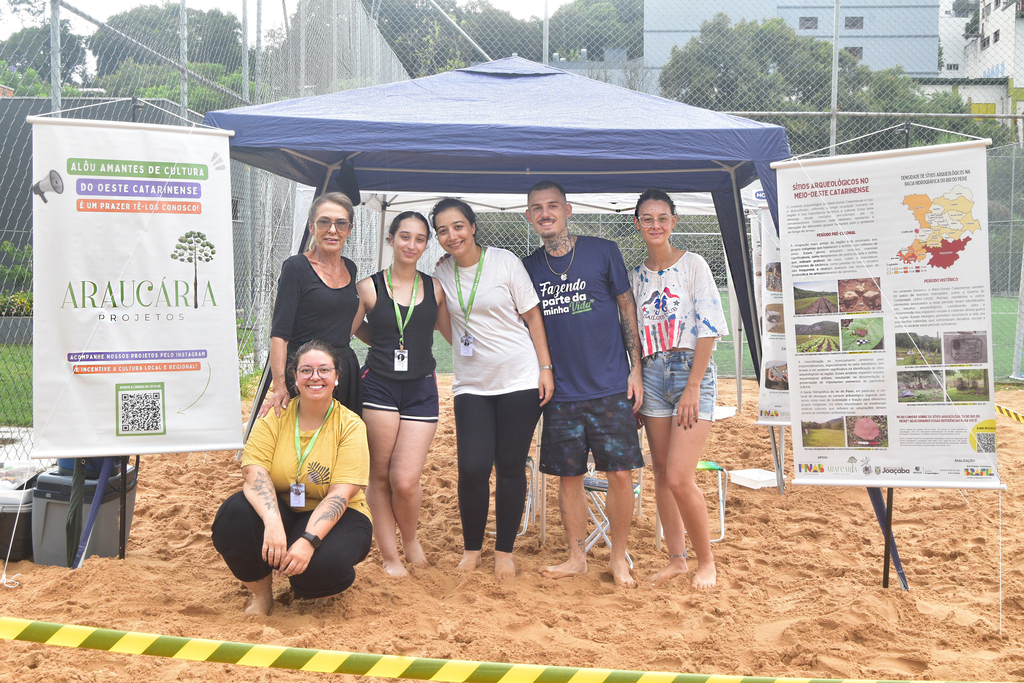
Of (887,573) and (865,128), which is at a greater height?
(865,128)

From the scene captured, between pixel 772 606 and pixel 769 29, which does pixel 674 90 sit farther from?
pixel 772 606

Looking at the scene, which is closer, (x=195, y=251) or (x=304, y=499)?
(x=304, y=499)

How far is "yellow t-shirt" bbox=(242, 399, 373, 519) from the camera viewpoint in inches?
116

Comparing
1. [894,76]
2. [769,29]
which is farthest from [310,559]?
[894,76]

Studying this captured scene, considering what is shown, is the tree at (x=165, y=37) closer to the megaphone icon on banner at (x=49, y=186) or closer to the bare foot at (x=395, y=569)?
the megaphone icon on banner at (x=49, y=186)

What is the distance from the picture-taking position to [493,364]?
3.31 m

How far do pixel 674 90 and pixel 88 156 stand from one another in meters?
8.87

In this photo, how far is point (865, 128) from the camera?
1002 centimetres

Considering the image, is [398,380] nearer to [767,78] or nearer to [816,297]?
[816,297]

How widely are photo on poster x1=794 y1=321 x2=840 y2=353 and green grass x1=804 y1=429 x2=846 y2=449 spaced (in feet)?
1.09

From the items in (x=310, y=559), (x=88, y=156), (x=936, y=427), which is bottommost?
(x=310, y=559)

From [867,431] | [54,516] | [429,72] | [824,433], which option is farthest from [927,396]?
[429,72]

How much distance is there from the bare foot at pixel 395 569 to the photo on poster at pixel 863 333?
2127 millimetres

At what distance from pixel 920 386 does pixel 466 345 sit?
188cm
